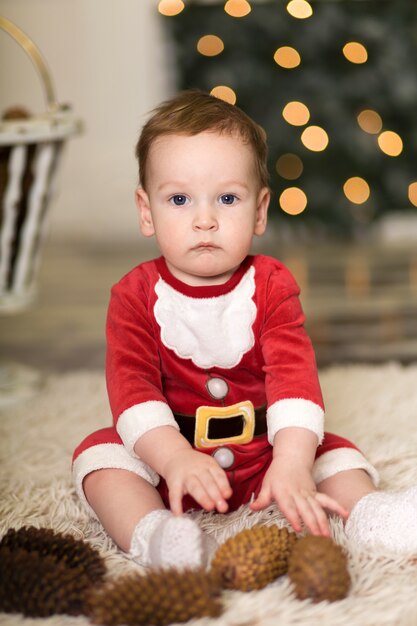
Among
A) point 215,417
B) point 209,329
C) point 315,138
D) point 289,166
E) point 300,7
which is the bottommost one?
point 215,417

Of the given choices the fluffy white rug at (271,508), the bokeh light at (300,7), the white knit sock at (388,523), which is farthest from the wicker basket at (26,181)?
the bokeh light at (300,7)

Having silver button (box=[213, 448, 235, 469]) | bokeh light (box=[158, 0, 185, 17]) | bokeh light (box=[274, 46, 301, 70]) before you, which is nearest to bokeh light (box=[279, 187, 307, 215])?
bokeh light (box=[274, 46, 301, 70])

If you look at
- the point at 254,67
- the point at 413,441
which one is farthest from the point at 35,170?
the point at 254,67

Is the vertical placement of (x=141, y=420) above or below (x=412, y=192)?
below

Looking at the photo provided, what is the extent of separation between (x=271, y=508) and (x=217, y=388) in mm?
156

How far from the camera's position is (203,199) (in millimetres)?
1017

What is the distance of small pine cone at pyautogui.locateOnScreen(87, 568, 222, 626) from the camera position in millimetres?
777

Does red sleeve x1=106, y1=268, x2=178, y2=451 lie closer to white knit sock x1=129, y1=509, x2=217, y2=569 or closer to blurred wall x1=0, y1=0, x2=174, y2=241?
white knit sock x1=129, y1=509, x2=217, y2=569

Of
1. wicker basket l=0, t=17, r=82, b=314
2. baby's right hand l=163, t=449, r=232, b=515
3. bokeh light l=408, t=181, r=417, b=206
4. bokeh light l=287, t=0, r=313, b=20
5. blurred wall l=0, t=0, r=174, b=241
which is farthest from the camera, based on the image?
blurred wall l=0, t=0, r=174, b=241

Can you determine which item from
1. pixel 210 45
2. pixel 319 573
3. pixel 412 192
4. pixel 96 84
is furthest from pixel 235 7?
pixel 319 573

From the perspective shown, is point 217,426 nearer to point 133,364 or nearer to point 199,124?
point 133,364

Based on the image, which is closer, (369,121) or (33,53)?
(33,53)

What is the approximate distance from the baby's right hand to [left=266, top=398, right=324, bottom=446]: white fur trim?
0.11 meters

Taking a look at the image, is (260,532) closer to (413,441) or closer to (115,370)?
(115,370)
